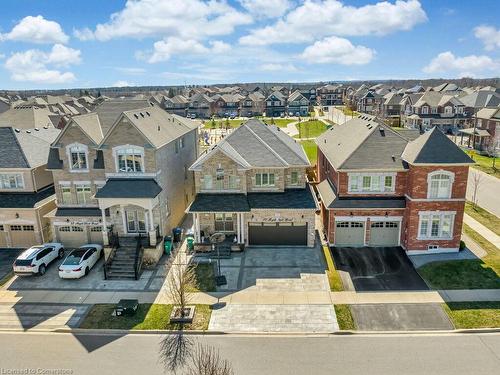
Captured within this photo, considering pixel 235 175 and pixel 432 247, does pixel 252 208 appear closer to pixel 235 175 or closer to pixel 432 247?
pixel 235 175

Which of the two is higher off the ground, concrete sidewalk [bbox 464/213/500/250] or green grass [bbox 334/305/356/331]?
concrete sidewalk [bbox 464/213/500/250]

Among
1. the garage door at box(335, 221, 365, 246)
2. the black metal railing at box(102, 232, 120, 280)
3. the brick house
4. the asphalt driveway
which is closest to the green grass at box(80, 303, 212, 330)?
the black metal railing at box(102, 232, 120, 280)

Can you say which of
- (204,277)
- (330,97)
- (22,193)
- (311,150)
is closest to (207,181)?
(204,277)

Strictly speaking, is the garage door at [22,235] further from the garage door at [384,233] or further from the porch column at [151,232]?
the garage door at [384,233]

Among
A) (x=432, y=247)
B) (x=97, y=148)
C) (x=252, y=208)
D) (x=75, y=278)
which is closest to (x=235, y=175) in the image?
(x=252, y=208)

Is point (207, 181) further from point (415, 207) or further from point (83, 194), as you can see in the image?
point (415, 207)

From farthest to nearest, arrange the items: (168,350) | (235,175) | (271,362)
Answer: (235,175) → (168,350) → (271,362)

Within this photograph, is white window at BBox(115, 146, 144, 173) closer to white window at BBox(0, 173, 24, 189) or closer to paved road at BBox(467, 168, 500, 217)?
white window at BBox(0, 173, 24, 189)
